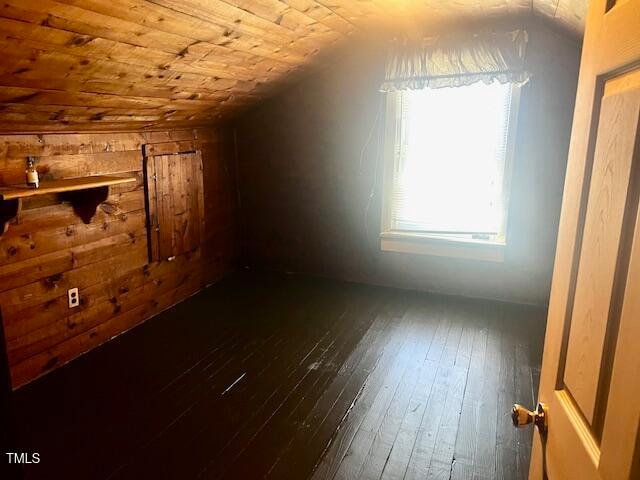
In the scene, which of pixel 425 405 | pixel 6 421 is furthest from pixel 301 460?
pixel 6 421

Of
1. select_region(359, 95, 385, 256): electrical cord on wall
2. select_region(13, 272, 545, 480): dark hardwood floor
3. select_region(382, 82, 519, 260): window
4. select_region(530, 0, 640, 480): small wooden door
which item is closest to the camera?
select_region(530, 0, 640, 480): small wooden door

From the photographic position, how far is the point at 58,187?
2291 millimetres

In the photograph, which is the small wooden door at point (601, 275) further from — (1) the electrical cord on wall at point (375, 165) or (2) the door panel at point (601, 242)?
(1) the electrical cord on wall at point (375, 165)

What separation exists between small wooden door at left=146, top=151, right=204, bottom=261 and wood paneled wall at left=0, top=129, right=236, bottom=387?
8cm

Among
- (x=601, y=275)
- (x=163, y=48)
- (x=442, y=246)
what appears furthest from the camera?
(x=442, y=246)

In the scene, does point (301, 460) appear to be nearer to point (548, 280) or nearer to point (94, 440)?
point (94, 440)

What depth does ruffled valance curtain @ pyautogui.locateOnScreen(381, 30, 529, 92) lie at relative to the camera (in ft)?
10.3

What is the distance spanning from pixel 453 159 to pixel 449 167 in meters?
0.07

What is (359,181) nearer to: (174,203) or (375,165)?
(375,165)

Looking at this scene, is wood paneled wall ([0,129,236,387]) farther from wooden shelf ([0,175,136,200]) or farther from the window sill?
the window sill

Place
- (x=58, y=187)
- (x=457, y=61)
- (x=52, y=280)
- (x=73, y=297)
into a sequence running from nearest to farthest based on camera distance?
(x=58, y=187) < (x=52, y=280) < (x=73, y=297) < (x=457, y=61)

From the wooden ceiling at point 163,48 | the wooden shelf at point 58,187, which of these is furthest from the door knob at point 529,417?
the wooden shelf at point 58,187

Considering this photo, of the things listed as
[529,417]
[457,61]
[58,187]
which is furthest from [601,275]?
[457,61]

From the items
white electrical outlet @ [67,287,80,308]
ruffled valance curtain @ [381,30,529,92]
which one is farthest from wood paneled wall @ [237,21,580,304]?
white electrical outlet @ [67,287,80,308]
